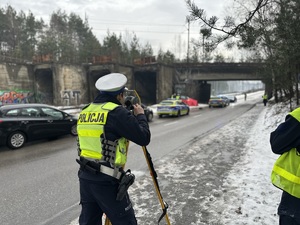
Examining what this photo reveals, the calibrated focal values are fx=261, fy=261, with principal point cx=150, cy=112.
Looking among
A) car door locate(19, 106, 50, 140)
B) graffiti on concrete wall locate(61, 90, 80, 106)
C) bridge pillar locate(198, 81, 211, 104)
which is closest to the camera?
car door locate(19, 106, 50, 140)

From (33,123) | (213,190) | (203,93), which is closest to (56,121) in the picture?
(33,123)

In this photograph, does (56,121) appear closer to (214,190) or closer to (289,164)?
(214,190)

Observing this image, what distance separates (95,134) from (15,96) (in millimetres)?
31583

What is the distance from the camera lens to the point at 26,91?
31.7 metres

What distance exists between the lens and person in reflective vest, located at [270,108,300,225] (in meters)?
2.02

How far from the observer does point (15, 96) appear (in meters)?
30.1

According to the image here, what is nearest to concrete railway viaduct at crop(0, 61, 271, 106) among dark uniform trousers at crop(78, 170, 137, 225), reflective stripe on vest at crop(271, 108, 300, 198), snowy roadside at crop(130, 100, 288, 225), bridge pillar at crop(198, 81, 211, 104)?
bridge pillar at crop(198, 81, 211, 104)

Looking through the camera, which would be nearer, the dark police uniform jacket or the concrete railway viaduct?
the dark police uniform jacket

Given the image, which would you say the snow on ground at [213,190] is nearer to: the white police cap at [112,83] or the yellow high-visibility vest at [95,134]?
the yellow high-visibility vest at [95,134]

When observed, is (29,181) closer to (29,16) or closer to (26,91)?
(26,91)

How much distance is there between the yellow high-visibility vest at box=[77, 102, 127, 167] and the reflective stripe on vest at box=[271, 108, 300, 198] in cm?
135

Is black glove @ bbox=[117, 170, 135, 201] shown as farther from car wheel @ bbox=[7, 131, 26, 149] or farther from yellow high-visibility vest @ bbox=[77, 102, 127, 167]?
Answer: car wheel @ bbox=[7, 131, 26, 149]

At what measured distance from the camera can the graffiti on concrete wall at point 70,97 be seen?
32906 millimetres

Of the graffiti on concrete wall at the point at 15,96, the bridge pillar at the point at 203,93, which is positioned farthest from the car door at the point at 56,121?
Answer: the bridge pillar at the point at 203,93
